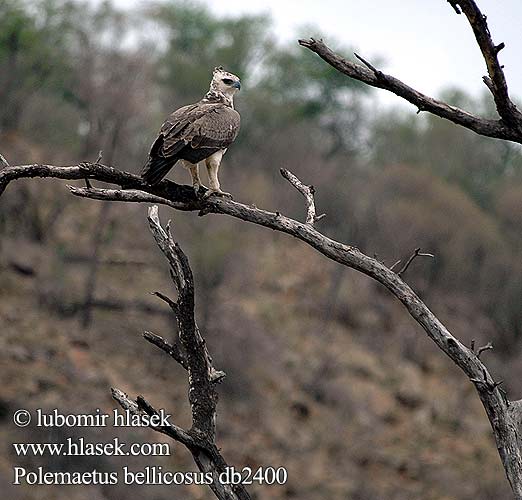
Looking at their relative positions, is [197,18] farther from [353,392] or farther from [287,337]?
[353,392]

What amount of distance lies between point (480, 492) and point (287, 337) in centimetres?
918

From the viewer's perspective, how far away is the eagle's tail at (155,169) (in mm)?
6562

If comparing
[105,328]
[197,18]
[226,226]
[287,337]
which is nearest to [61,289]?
[105,328]

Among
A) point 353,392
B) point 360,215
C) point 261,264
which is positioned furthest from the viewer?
point 360,215

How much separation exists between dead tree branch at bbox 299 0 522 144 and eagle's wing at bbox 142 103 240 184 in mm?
1509

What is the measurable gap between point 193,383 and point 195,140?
1763 millimetres

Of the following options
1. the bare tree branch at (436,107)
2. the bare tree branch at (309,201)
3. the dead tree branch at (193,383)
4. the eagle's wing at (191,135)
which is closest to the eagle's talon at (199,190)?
the eagle's wing at (191,135)

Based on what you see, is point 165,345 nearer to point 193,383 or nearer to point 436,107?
point 193,383

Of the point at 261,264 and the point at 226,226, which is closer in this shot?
the point at 226,226

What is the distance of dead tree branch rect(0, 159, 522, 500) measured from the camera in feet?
19.5

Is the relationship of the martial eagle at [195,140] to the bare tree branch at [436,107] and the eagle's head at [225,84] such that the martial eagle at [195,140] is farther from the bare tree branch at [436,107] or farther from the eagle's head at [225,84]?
the bare tree branch at [436,107]

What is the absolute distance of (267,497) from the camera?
2362 cm

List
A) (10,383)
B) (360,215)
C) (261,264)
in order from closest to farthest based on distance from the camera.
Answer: (10,383) < (261,264) < (360,215)

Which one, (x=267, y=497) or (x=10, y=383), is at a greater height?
(x=10, y=383)
